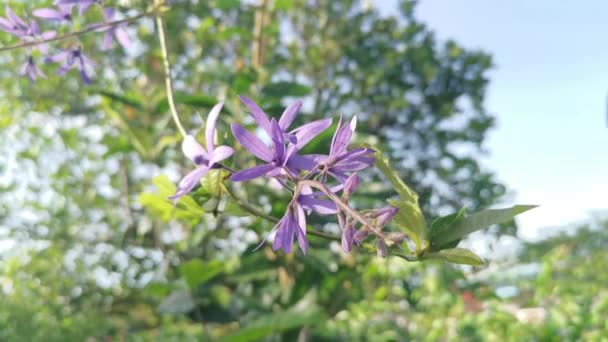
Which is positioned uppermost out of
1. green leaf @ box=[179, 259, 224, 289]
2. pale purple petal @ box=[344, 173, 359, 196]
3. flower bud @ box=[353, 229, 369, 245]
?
pale purple petal @ box=[344, 173, 359, 196]

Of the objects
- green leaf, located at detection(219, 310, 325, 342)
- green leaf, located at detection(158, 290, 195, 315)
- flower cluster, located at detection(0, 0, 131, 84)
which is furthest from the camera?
green leaf, located at detection(158, 290, 195, 315)

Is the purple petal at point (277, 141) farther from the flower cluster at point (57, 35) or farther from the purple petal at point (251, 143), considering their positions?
the flower cluster at point (57, 35)

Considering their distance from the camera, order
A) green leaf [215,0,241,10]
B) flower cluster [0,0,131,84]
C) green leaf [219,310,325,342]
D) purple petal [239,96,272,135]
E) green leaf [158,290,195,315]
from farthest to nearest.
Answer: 1. green leaf [158,290,195,315]
2. green leaf [215,0,241,10]
3. green leaf [219,310,325,342]
4. flower cluster [0,0,131,84]
5. purple petal [239,96,272,135]

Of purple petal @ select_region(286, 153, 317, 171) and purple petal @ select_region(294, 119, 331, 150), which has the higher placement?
purple petal @ select_region(294, 119, 331, 150)

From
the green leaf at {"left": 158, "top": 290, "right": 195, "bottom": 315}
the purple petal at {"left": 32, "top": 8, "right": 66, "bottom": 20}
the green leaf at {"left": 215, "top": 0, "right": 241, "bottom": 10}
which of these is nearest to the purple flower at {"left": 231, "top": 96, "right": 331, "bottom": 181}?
the purple petal at {"left": 32, "top": 8, "right": 66, "bottom": 20}

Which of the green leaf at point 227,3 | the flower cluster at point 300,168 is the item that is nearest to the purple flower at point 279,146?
the flower cluster at point 300,168

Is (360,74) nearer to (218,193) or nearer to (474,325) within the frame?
(474,325)

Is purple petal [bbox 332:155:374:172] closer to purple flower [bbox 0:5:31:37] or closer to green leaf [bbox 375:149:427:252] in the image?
green leaf [bbox 375:149:427:252]

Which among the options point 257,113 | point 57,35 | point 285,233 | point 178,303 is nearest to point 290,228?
point 285,233
